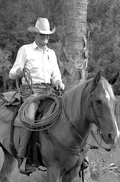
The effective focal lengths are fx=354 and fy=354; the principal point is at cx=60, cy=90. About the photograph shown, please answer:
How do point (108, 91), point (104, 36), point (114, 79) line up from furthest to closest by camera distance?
point (104, 36)
point (114, 79)
point (108, 91)

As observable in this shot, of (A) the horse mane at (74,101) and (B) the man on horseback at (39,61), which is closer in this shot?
(A) the horse mane at (74,101)

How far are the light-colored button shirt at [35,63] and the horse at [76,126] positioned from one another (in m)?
0.90

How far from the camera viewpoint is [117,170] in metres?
7.94

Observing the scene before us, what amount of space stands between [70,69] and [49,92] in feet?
5.22

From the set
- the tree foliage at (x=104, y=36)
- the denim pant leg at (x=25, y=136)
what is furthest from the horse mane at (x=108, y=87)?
the tree foliage at (x=104, y=36)

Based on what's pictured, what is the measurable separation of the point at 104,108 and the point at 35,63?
1962 millimetres

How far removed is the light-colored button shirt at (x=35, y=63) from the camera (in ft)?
18.8

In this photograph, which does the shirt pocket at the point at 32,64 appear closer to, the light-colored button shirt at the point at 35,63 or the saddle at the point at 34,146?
the light-colored button shirt at the point at 35,63

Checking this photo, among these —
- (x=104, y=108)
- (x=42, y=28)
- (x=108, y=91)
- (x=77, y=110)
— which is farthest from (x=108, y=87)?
(x=42, y=28)

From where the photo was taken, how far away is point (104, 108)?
415 centimetres

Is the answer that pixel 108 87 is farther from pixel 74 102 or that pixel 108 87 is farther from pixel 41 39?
pixel 41 39

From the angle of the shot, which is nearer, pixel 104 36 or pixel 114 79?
pixel 114 79

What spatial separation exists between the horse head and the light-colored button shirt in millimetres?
1589

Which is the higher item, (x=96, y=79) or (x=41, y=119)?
(x=96, y=79)
